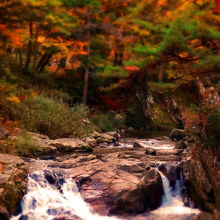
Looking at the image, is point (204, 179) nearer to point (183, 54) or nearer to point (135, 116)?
point (183, 54)

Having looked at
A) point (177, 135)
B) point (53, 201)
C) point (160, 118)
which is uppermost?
point (160, 118)

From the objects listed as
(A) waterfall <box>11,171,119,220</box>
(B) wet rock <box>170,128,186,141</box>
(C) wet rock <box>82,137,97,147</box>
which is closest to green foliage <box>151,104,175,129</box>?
(B) wet rock <box>170,128,186,141</box>

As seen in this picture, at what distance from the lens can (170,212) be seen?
760cm

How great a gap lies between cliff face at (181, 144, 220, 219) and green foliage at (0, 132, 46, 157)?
16.5 feet

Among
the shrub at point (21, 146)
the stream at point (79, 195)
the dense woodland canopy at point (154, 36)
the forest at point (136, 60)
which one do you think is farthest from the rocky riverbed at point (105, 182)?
the dense woodland canopy at point (154, 36)

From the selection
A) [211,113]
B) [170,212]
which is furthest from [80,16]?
[170,212]

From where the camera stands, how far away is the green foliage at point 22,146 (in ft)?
30.6

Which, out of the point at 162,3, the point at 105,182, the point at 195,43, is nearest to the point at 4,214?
the point at 105,182

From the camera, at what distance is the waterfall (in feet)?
22.0

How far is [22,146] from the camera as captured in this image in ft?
32.0

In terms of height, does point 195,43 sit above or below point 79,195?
above

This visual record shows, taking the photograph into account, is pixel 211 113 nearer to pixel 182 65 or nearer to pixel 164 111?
pixel 182 65

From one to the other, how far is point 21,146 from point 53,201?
3.21 meters

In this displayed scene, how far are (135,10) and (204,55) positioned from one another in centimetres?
141
